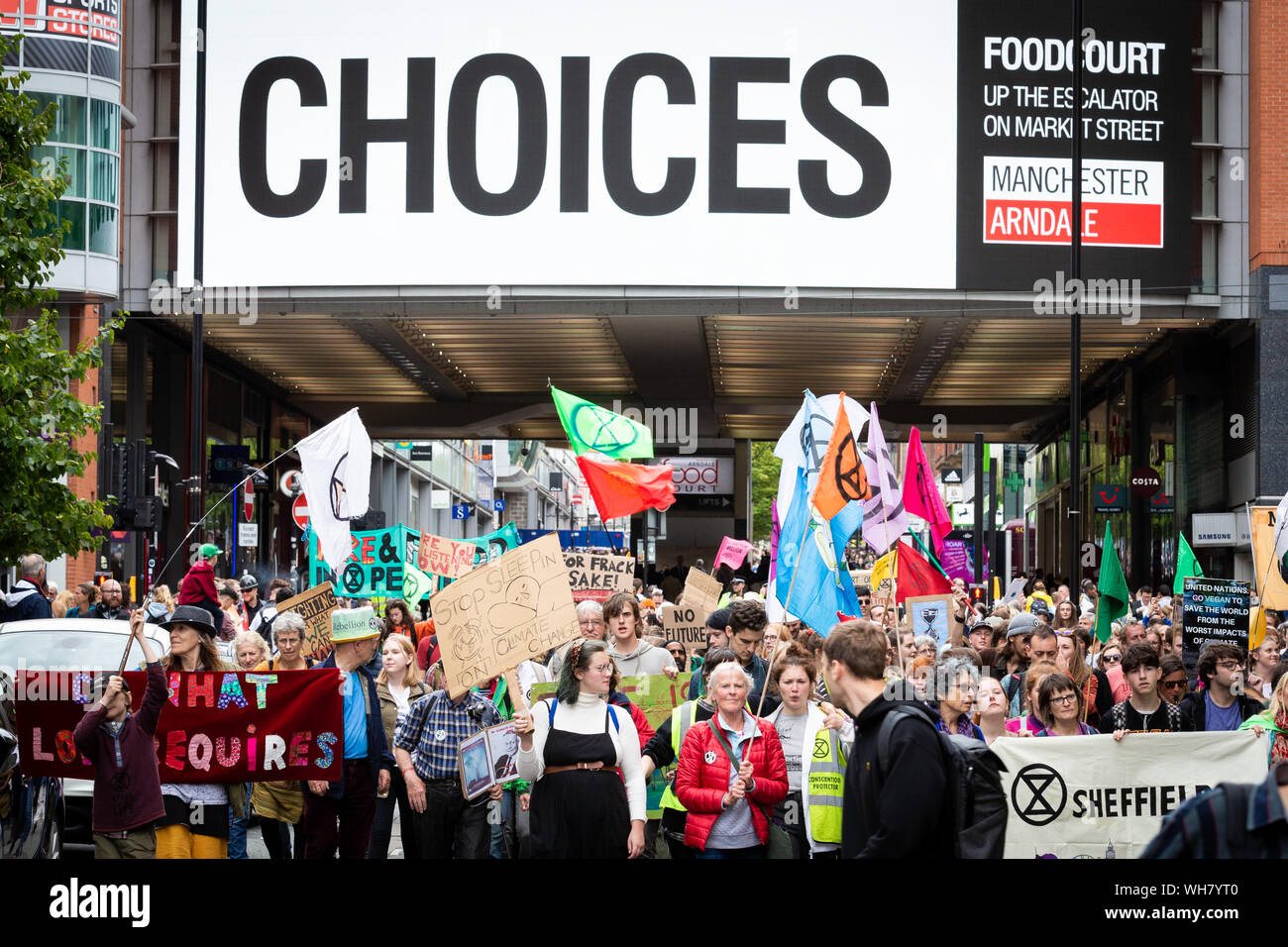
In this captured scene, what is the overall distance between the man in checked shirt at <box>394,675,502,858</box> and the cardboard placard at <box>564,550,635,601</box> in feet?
21.2

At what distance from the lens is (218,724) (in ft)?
29.0

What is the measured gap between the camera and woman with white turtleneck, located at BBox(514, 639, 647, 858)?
804cm

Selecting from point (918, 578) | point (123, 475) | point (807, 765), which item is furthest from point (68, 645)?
point (123, 475)

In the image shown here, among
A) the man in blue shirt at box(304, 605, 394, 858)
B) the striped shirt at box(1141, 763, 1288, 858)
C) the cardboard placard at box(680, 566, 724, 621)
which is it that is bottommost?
the man in blue shirt at box(304, 605, 394, 858)

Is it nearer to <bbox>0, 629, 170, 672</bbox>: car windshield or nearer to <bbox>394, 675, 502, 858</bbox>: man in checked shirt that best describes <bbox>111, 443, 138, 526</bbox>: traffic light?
<bbox>0, 629, 170, 672</bbox>: car windshield

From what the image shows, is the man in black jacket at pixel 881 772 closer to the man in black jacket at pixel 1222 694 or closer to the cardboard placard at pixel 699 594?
the man in black jacket at pixel 1222 694

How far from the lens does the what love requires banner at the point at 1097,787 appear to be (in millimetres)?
8031

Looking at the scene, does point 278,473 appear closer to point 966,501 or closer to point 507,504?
point 966,501

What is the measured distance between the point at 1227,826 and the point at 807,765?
15.4ft

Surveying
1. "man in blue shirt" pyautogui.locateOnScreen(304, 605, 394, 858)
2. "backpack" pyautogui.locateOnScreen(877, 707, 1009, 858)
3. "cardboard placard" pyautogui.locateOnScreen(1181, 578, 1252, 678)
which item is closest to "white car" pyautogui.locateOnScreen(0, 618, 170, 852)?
"man in blue shirt" pyautogui.locateOnScreen(304, 605, 394, 858)

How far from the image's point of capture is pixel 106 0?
95.5 feet

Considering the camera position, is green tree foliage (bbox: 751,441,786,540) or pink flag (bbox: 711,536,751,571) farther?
green tree foliage (bbox: 751,441,786,540)
